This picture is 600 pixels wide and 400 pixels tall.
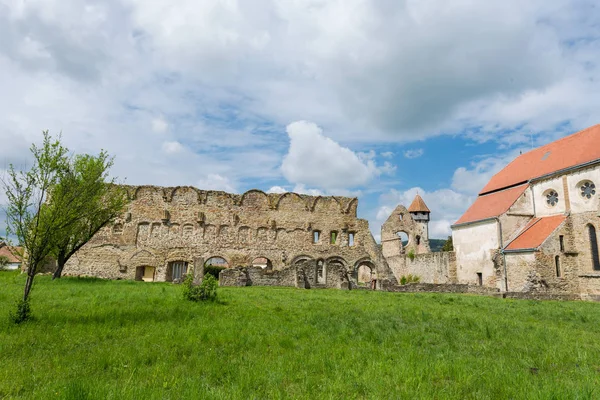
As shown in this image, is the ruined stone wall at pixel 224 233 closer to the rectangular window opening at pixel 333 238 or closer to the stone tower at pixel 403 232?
the rectangular window opening at pixel 333 238

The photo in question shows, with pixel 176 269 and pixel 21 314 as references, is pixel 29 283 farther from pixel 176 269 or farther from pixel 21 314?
pixel 176 269

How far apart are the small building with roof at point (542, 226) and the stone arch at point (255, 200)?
16.0 meters

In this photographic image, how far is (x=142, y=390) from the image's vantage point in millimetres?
4090

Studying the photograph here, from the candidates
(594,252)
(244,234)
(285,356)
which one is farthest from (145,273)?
(594,252)

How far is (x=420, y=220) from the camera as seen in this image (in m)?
47.8

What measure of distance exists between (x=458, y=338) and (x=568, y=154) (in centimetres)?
2433

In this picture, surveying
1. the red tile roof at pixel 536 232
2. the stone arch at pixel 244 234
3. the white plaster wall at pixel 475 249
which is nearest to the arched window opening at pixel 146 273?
the stone arch at pixel 244 234

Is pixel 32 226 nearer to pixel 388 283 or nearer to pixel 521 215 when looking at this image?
pixel 388 283

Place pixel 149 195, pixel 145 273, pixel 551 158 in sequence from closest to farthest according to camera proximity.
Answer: pixel 551 158, pixel 149 195, pixel 145 273

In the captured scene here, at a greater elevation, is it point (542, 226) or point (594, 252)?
point (542, 226)

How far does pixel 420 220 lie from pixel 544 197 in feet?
73.3

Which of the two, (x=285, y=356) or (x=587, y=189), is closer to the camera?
(x=285, y=356)

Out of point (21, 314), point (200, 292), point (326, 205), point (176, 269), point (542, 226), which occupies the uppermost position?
point (326, 205)

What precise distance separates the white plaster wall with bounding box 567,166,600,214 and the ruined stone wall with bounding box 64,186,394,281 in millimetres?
12702
